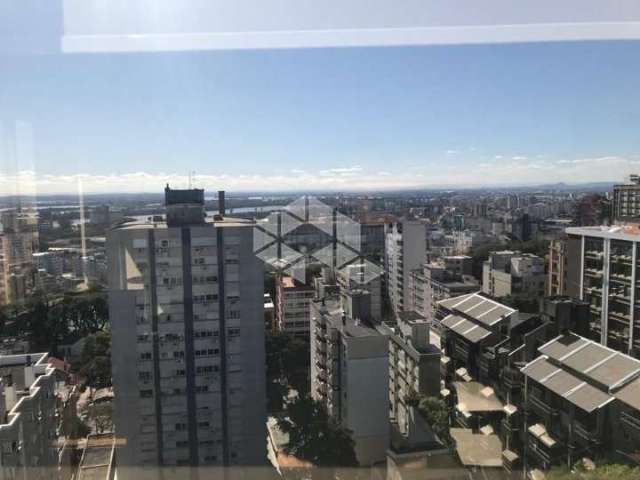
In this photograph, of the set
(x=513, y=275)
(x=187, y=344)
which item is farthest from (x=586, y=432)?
(x=187, y=344)

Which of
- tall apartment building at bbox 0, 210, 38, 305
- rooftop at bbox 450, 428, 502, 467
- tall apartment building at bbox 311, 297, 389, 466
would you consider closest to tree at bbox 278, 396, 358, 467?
tall apartment building at bbox 311, 297, 389, 466

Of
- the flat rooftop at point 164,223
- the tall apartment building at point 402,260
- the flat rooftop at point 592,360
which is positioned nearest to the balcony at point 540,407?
the flat rooftop at point 592,360

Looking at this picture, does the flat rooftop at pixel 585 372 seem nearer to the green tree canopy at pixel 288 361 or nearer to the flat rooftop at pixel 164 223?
the green tree canopy at pixel 288 361

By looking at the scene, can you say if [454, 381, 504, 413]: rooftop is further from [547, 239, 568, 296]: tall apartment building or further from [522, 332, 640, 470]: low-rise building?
[547, 239, 568, 296]: tall apartment building

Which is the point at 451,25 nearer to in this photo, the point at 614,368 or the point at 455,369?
the point at 614,368

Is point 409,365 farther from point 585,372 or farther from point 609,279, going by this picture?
point 609,279

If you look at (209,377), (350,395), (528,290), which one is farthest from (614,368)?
(209,377)

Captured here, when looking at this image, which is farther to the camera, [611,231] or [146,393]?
[611,231]

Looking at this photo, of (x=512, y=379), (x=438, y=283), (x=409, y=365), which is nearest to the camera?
(x=512, y=379)
